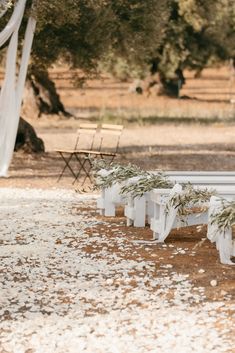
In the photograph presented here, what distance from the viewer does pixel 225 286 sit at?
8906 millimetres

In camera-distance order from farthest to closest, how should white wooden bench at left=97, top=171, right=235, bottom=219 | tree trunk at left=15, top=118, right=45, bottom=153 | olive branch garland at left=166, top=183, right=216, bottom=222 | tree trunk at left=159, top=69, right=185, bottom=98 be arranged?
tree trunk at left=159, top=69, right=185, bottom=98
tree trunk at left=15, top=118, right=45, bottom=153
white wooden bench at left=97, top=171, right=235, bottom=219
olive branch garland at left=166, top=183, right=216, bottom=222

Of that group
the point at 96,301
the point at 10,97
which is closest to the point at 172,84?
the point at 10,97

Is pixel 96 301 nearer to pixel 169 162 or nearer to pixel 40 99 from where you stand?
pixel 169 162

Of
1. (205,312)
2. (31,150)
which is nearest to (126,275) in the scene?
(205,312)

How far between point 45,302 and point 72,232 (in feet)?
12.0

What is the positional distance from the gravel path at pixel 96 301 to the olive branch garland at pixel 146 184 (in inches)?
20.4

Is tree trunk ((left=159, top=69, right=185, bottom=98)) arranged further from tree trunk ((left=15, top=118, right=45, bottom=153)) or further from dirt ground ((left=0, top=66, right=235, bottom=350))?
tree trunk ((left=15, top=118, right=45, bottom=153))

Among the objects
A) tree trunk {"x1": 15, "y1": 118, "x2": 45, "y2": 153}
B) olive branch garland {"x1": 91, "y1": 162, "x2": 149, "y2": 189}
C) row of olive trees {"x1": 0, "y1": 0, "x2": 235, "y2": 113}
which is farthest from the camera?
tree trunk {"x1": 15, "y1": 118, "x2": 45, "y2": 153}

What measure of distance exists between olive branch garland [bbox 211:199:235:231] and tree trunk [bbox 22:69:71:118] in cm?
2293

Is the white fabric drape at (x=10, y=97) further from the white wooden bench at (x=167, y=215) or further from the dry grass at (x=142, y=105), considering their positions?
the white wooden bench at (x=167, y=215)

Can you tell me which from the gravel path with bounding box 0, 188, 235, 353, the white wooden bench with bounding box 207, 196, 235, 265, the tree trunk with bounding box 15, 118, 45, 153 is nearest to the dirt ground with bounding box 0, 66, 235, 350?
the white wooden bench with bounding box 207, 196, 235, 265

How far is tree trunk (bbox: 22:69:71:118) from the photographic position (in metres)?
33.0

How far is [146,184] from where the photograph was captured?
474 inches

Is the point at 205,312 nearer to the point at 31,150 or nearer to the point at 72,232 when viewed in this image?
the point at 72,232
